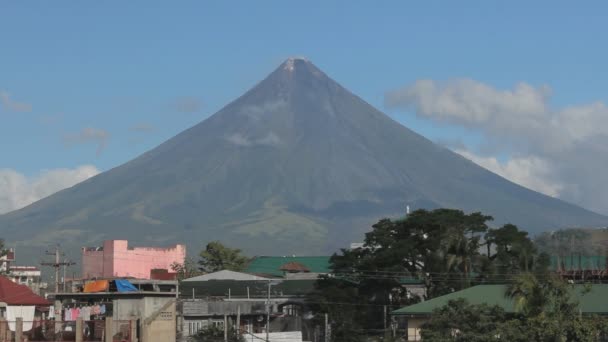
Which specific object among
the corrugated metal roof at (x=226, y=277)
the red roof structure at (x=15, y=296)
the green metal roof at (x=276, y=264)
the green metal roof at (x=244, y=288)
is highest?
the green metal roof at (x=276, y=264)

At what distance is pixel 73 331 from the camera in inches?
2099

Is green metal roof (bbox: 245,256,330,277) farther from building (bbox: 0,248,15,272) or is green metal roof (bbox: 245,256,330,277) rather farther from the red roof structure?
the red roof structure

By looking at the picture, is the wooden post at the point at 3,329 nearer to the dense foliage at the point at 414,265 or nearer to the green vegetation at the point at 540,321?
the green vegetation at the point at 540,321

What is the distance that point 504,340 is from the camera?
54250 mm

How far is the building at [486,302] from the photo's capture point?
227ft

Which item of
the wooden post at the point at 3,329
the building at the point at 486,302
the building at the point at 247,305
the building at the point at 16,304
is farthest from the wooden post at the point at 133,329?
the building at the point at 486,302

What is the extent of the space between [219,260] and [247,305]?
62.5 m

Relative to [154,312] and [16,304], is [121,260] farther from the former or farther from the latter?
[154,312]

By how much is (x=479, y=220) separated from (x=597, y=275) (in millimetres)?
13777

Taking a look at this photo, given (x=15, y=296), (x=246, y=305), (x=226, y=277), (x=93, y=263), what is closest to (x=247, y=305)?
(x=246, y=305)

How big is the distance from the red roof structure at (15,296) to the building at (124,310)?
2.70 m

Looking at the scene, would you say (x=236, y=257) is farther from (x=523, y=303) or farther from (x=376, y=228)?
(x=523, y=303)

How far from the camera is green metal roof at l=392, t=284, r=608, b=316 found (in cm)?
6881

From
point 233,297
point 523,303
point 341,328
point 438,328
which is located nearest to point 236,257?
point 233,297
